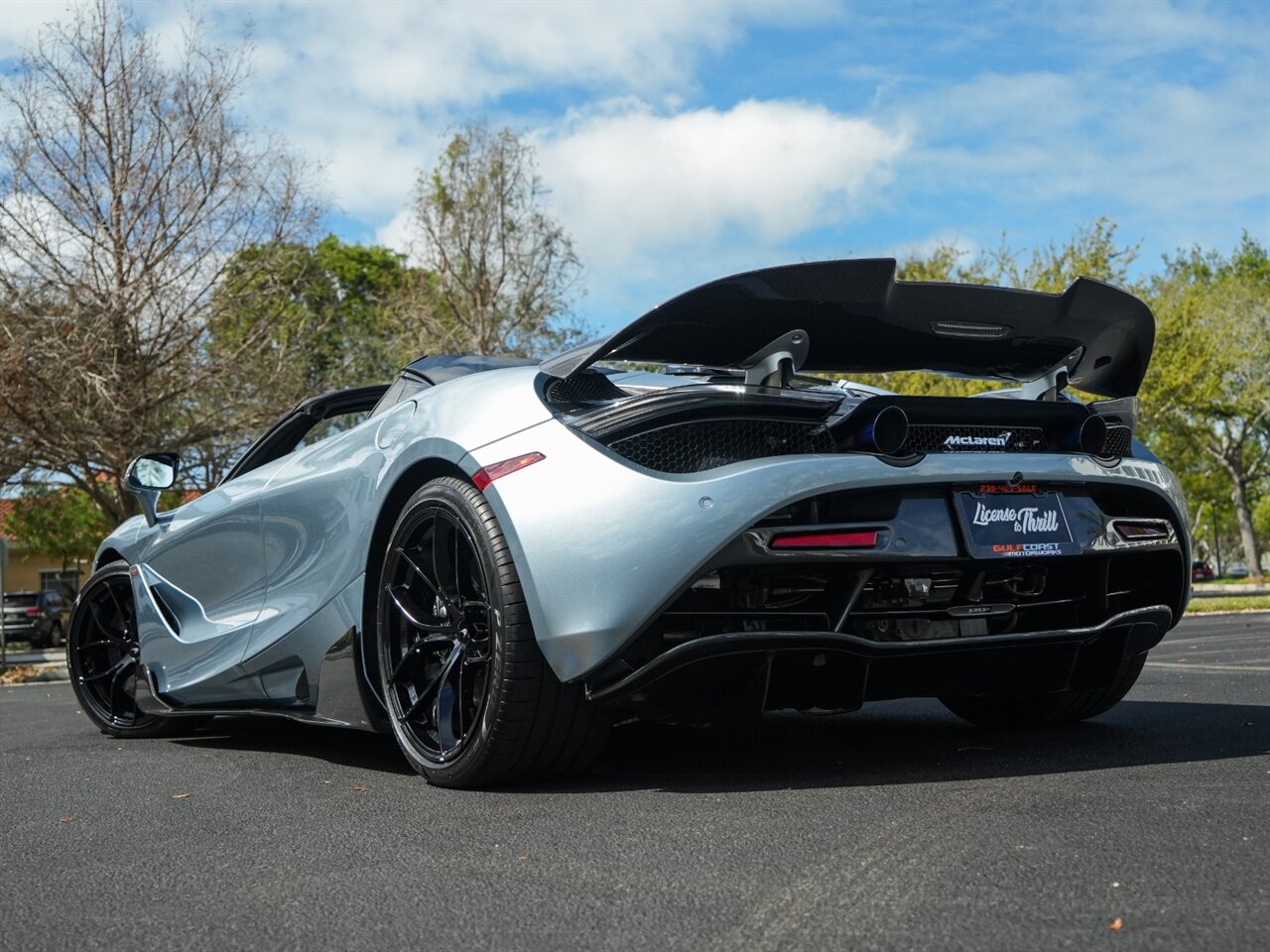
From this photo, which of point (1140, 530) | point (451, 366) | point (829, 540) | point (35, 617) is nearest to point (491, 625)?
point (829, 540)

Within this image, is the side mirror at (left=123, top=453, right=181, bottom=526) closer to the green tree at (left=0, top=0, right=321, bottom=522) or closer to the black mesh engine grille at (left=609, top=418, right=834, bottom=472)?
the black mesh engine grille at (left=609, top=418, right=834, bottom=472)

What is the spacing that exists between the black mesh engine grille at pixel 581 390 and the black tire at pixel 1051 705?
1829 millimetres

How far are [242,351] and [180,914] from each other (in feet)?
65.2

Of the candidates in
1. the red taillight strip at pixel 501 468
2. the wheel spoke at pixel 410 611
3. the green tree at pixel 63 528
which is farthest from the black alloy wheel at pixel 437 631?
the green tree at pixel 63 528

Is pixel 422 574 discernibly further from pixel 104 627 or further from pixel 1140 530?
pixel 104 627

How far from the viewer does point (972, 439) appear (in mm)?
3678

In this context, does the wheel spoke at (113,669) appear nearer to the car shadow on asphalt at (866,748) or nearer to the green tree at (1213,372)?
the car shadow on asphalt at (866,748)

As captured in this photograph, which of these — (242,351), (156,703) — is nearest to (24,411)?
(242,351)

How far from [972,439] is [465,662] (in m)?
1.49

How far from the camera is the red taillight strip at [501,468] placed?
3.51 m

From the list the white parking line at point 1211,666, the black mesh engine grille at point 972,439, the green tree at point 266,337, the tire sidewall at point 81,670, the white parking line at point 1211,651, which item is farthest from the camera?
the green tree at point 266,337

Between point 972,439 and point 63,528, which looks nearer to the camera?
point 972,439

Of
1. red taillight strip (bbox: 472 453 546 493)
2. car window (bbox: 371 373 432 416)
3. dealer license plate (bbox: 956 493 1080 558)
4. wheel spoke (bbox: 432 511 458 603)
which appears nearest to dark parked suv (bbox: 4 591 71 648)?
car window (bbox: 371 373 432 416)

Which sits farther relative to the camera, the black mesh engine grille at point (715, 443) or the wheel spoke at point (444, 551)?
the wheel spoke at point (444, 551)
